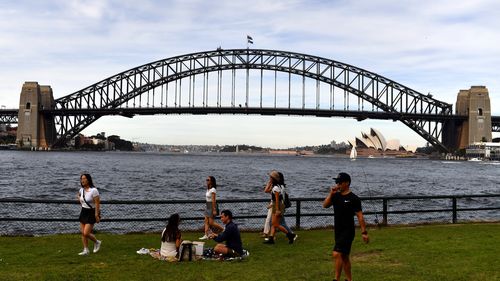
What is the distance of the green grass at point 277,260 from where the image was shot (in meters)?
8.06

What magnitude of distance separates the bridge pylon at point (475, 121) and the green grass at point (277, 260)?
118 metres

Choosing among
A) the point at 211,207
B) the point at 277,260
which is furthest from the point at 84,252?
the point at 277,260

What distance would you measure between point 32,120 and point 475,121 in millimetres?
101757

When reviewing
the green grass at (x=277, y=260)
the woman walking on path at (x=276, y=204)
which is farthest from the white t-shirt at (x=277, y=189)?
the green grass at (x=277, y=260)

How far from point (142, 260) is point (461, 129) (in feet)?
418

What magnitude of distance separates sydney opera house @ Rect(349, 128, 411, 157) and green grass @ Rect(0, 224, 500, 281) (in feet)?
393

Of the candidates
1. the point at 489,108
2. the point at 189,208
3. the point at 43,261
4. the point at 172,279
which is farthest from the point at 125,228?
the point at 489,108

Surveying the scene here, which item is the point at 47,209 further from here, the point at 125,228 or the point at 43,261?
A: the point at 43,261

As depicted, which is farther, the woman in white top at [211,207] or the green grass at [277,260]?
the woman in white top at [211,207]

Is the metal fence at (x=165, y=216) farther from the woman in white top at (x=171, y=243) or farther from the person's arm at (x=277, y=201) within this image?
Result: the woman in white top at (x=171, y=243)

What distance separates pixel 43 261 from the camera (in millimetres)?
8992

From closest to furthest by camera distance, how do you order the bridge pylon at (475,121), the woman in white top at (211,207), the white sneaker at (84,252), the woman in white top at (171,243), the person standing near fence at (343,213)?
the person standing near fence at (343,213)
the woman in white top at (171,243)
the white sneaker at (84,252)
the woman in white top at (211,207)
the bridge pylon at (475,121)

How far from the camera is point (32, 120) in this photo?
128m

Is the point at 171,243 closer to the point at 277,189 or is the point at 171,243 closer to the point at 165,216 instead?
the point at 277,189
